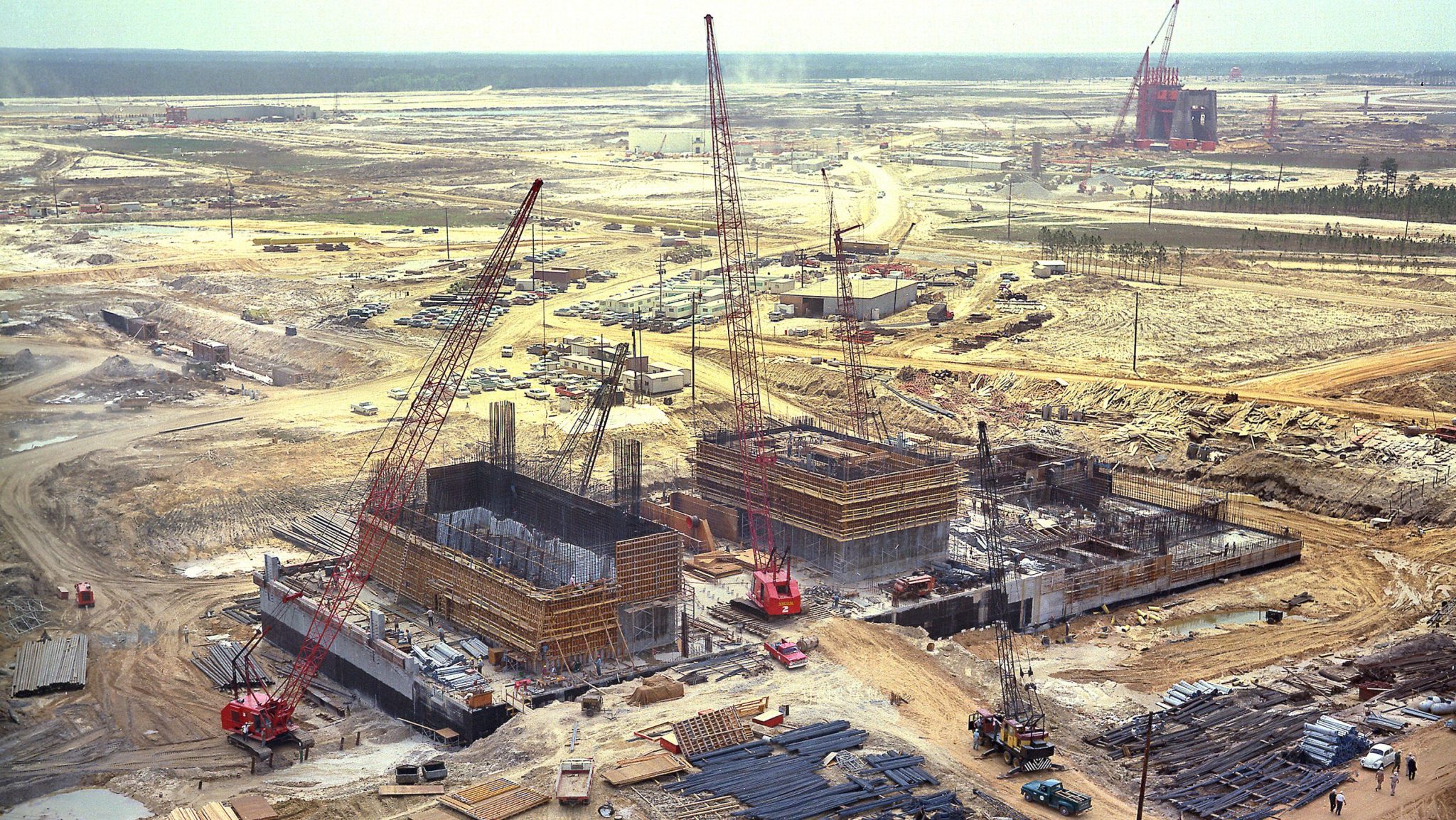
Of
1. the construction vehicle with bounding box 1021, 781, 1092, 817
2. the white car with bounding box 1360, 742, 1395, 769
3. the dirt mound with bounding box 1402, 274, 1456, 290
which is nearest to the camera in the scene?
the construction vehicle with bounding box 1021, 781, 1092, 817

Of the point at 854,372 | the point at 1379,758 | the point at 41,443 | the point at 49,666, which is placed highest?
the point at 854,372

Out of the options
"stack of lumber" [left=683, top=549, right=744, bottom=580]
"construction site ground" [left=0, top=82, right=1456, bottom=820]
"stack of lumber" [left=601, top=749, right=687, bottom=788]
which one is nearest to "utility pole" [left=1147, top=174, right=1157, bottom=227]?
"construction site ground" [left=0, top=82, right=1456, bottom=820]

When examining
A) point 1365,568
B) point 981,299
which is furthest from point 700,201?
point 1365,568

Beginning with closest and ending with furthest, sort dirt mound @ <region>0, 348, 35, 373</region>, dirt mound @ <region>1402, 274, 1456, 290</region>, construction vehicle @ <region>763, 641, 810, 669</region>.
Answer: construction vehicle @ <region>763, 641, 810, 669</region>, dirt mound @ <region>0, 348, 35, 373</region>, dirt mound @ <region>1402, 274, 1456, 290</region>

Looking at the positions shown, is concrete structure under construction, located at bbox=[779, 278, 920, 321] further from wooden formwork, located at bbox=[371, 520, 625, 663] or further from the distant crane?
wooden formwork, located at bbox=[371, 520, 625, 663]

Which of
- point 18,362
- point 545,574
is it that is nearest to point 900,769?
point 545,574

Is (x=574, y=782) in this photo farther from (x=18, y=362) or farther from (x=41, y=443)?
(x=18, y=362)

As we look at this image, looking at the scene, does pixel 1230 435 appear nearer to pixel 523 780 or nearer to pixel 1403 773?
pixel 1403 773
